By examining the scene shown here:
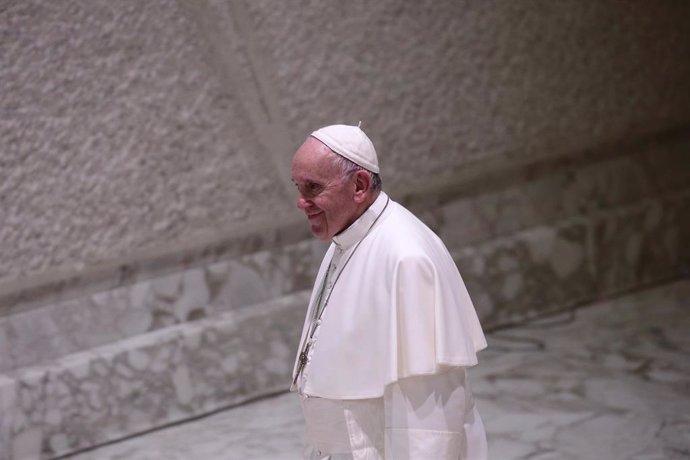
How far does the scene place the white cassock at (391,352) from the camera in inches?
87.4

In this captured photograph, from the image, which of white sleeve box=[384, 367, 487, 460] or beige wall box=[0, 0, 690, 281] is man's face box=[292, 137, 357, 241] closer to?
white sleeve box=[384, 367, 487, 460]

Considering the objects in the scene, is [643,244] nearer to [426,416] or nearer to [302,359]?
[302,359]

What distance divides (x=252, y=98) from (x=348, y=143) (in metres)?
1.91

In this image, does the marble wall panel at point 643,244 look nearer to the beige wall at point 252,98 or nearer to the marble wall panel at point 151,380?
the beige wall at point 252,98

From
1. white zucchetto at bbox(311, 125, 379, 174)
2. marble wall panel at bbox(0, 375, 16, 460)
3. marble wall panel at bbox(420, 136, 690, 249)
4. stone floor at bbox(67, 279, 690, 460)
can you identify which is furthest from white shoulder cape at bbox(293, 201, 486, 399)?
marble wall panel at bbox(420, 136, 690, 249)

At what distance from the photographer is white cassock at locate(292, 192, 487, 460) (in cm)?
222

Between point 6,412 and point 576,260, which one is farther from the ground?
point 6,412

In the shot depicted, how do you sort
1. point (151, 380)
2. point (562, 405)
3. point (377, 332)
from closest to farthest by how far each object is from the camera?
1. point (377, 332)
2. point (562, 405)
3. point (151, 380)

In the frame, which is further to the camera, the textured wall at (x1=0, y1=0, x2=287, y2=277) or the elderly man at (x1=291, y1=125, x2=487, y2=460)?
the textured wall at (x1=0, y1=0, x2=287, y2=277)

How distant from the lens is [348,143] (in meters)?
2.37

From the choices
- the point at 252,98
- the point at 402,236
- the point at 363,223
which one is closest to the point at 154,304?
the point at 252,98

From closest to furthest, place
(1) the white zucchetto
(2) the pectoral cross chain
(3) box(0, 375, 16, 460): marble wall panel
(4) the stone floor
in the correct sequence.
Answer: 1. (1) the white zucchetto
2. (2) the pectoral cross chain
3. (4) the stone floor
4. (3) box(0, 375, 16, 460): marble wall panel

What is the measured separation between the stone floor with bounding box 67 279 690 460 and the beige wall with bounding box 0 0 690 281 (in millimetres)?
715

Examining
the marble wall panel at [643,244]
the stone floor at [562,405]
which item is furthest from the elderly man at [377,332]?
the marble wall panel at [643,244]
